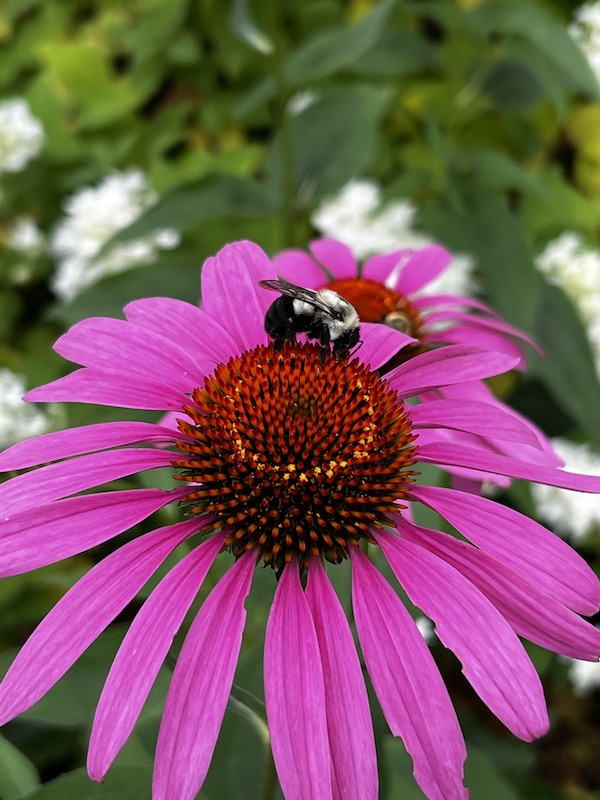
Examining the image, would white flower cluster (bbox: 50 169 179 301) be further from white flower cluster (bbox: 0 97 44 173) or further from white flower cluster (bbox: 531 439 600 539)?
white flower cluster (bbox: 531 439 600 539)

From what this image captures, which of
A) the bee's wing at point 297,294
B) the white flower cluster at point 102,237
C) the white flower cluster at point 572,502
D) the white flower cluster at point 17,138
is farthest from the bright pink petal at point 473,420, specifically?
the white flower cluster at point 17,138

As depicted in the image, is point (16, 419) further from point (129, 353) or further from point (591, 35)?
point (591, 35)

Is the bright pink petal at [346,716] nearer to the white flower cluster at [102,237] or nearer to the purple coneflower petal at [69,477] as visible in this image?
the purple coneflower petal at [69,477]

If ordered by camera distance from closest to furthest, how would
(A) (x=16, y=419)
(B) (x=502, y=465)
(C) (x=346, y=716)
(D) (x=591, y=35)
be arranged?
(C) (x=346, y=716) → (B) (x=502, y=465) → (A) (x=16, y=419) → (D) (x=591, y=35)

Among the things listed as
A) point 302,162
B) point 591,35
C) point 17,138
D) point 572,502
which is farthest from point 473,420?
point 17,138

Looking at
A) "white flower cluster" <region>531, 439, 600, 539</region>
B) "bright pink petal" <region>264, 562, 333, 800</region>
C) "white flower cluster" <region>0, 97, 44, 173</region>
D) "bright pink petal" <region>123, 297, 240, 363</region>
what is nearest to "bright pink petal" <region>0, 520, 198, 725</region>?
"bright pink petal" <region>264, 562, 333, 800</region>
